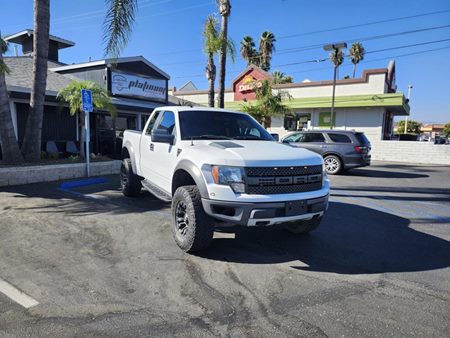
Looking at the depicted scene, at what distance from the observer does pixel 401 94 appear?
69.3 feet

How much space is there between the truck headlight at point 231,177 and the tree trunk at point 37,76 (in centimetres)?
837

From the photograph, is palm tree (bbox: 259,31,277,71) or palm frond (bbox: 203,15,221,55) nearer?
palm frond (bbox: 203,15,221,55)

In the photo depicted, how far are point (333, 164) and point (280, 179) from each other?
970cm

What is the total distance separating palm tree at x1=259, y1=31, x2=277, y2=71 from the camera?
40344 mm

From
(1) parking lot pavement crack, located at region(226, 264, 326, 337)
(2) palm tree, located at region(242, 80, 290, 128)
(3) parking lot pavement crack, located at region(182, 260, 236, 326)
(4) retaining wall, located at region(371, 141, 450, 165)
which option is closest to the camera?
(1) parking lot pavement crack, located at region(226, 264, 326, 337)

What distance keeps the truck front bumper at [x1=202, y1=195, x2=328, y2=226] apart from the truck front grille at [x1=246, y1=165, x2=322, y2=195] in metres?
0.18

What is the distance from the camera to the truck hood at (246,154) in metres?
3.87

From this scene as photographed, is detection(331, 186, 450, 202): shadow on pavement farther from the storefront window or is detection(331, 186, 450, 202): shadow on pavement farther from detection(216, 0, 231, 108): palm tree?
the storefront window

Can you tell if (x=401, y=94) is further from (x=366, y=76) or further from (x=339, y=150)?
(x=339, y=150)

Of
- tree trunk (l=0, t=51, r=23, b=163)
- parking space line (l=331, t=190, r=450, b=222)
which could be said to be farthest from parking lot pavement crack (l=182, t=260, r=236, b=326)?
tree trunk (l=0, t=51, r=23, b=163)

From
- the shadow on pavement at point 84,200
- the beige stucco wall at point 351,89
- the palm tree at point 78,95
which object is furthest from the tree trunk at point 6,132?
the beige stucco wall at point 351,89

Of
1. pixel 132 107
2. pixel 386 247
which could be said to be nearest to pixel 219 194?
pixel 386 247

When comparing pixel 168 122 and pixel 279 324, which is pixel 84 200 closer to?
pixel 168 122

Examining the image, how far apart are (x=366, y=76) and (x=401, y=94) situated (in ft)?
10.1
